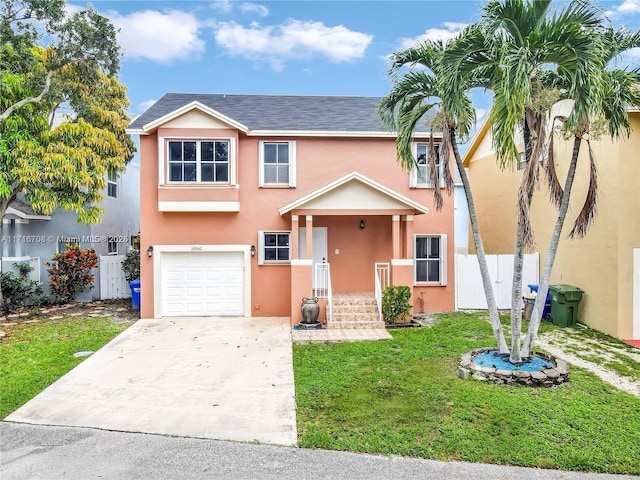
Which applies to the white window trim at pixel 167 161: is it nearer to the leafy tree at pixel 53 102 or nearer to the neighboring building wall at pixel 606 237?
the leafy tree at pixel 53 102

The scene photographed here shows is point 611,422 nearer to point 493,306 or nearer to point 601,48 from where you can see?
point 493,306

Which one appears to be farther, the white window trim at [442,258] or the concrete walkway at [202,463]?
the white window trim at [442,258]

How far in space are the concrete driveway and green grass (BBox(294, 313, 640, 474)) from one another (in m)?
0.57

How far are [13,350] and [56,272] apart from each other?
19.6ft

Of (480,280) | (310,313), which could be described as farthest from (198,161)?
(480,280)

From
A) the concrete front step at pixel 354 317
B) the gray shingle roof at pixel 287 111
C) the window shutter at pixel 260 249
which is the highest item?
the gray shingle roof at pixel 287 111

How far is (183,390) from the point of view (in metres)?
7.10

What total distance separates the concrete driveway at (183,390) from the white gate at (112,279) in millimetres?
5561

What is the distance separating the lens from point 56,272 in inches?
575

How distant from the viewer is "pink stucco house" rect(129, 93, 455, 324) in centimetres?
1230

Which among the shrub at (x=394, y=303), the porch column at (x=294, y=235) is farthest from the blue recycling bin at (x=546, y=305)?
the porch column at (x=294, y=235)

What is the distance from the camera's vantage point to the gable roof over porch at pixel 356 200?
12.0 m

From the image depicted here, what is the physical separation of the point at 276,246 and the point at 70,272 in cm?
776

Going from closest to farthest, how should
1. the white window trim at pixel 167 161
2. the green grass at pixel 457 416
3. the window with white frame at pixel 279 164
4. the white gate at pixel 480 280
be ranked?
the green grass at pixel 457 416 → the white window trim at pixel 167 161 → the window with white frame at pixel 279 164 → the white gate at pixel 480 280
